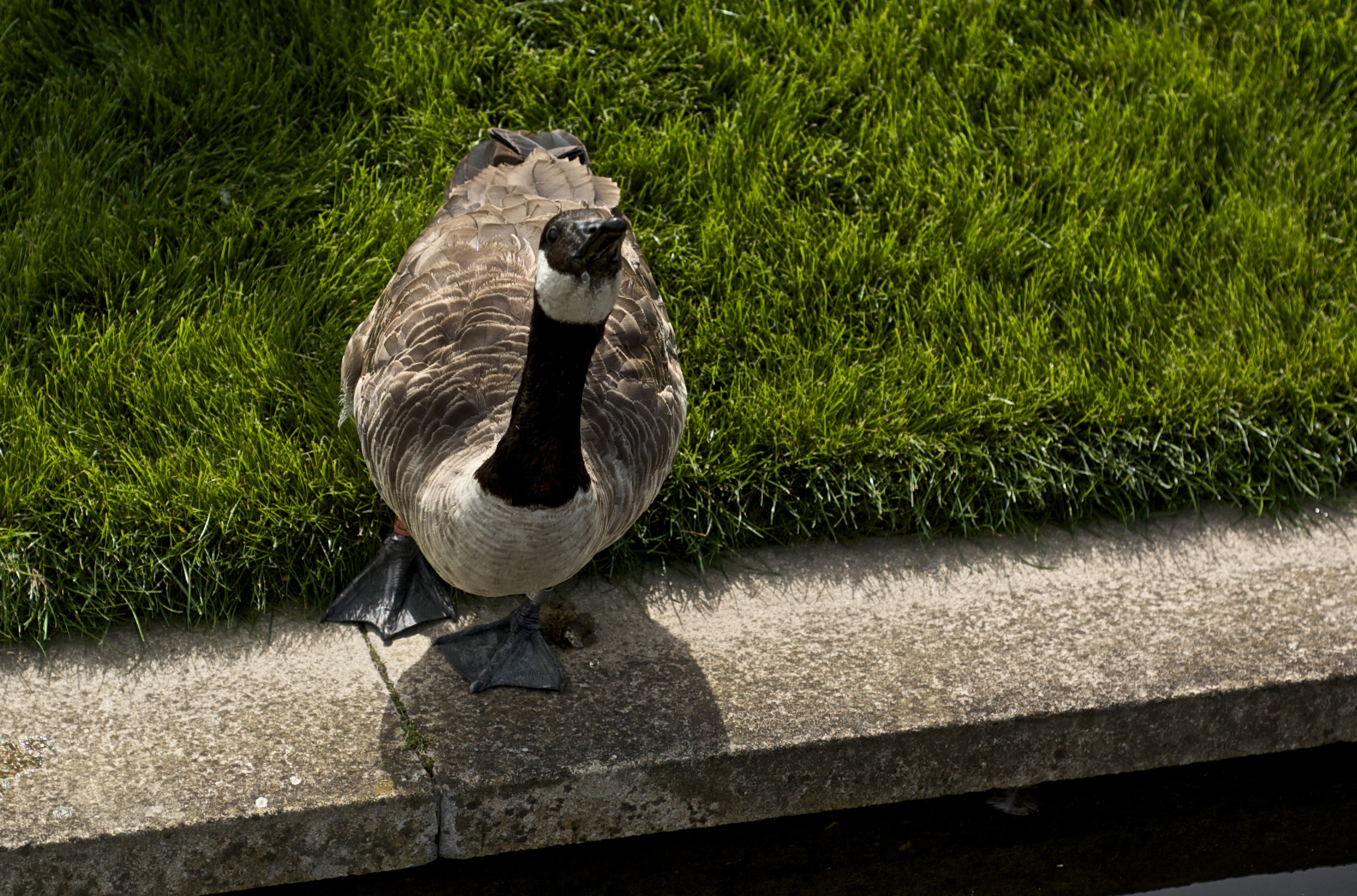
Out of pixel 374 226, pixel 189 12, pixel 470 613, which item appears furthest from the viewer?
pixel 189 12

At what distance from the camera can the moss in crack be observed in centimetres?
321

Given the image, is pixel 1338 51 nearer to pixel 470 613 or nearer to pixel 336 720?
pixel 470 613

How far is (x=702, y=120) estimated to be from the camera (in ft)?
16.6

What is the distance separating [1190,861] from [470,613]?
2.12 m

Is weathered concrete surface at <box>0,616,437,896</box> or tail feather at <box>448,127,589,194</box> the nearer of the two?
A: weathered concrete surface at <box>0,616,437,896</box>

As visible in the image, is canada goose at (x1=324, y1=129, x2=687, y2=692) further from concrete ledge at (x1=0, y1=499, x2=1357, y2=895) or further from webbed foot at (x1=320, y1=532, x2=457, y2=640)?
concrete ledge at (x1=0, y1=499, x2=1357, y2=895)

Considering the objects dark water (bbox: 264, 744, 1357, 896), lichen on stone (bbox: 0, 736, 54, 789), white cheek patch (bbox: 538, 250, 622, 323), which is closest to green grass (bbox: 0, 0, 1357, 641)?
lichen on stone (bbox: 0, 736, 54, 789)

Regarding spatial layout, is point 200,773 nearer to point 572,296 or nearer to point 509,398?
point 509,398

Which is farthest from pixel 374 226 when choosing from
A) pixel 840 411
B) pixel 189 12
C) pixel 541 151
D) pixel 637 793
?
pixel 637 793

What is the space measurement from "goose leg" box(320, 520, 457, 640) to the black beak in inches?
57.0

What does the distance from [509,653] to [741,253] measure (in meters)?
1.79

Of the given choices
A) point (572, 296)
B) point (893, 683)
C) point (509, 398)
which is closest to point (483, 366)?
point (509, 398)

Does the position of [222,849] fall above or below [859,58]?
below

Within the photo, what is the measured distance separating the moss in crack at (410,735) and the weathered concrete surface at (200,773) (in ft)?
0.06
